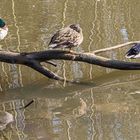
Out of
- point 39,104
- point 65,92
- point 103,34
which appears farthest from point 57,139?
point 103,34

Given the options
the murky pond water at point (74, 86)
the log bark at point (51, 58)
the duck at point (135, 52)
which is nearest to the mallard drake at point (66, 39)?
the log bark at point (51, 58)

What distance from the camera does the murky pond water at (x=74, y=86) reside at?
555 centimetres

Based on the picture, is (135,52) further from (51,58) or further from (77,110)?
(77,110)

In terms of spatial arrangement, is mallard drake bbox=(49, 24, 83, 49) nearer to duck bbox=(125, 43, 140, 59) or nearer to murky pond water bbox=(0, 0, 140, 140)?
murky pond water bbox=(0, 0, 140, 140)

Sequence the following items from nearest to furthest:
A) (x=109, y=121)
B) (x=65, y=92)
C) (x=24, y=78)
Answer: (x=109, y=121), (x=65, y=92), (x=24, y=78)

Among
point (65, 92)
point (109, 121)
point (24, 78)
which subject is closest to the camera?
point (109, 121)

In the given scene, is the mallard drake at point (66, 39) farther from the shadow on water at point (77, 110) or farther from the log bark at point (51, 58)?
the shadow on water at point (77, 110)

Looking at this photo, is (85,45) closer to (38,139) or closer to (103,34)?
(103,34)

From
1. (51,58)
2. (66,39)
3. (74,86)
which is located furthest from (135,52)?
(51,58)

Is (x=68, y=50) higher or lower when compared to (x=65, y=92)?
higher

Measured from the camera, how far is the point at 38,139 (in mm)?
5336

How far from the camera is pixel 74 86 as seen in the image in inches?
277

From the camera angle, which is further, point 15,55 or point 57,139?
point 15,55

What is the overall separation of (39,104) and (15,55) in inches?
33.4
